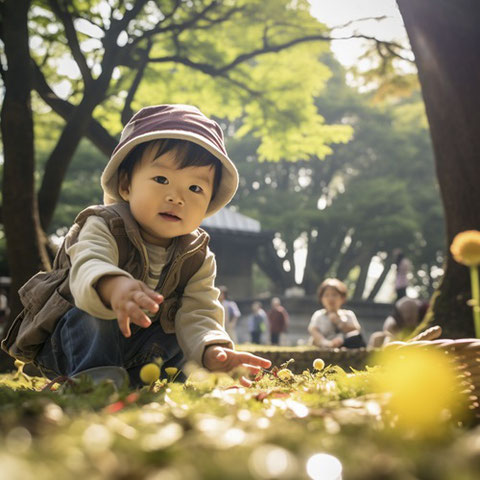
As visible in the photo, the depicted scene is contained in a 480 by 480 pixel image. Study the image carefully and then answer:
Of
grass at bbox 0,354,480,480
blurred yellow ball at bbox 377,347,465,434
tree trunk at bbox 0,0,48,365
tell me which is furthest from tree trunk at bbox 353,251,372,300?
grass at bbox 0,354,480,480

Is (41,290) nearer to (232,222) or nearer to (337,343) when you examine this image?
(337,343)

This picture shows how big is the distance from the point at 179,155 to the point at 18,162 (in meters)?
4.15

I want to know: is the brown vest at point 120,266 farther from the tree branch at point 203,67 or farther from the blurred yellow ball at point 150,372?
the tree branch at point 203,67

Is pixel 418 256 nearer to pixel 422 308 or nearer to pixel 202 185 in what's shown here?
pixel 422 308

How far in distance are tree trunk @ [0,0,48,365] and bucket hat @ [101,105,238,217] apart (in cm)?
342

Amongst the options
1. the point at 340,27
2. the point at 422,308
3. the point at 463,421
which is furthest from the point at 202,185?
the point at 340,27

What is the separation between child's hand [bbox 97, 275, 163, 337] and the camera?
1.39 m

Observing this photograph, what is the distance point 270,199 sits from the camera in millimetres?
26203

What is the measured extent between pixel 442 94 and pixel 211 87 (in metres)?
5.32

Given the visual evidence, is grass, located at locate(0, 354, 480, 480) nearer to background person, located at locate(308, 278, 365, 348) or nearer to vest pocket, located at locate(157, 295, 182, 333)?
vest pocket, located at locate(157, 295, 182, 333)

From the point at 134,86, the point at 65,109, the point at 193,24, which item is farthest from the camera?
the point at 193,24

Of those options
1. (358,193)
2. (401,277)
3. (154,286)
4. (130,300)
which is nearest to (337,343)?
(154,286)

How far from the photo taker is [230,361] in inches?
73.9

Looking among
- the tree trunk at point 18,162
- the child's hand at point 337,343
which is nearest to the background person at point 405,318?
the child's hand at point 337,343
